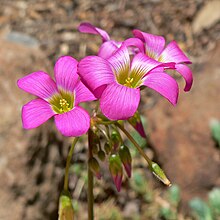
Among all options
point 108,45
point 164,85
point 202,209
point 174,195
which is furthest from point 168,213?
point 164,85

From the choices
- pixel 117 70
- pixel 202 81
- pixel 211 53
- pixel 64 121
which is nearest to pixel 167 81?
pixel 117 70

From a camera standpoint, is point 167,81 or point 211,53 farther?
point 211,53

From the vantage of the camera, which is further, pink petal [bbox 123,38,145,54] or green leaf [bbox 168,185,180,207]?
green leaf [bbox 168,185,180,207]

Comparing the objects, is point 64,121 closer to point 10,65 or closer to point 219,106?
point 10,65

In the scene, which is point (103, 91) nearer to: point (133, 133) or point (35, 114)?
point (35, 114)

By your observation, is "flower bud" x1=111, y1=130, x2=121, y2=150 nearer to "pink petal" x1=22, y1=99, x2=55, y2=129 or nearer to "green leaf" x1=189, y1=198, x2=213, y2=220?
"pink petal" x1=22, y1=99, x2=55, y2=129

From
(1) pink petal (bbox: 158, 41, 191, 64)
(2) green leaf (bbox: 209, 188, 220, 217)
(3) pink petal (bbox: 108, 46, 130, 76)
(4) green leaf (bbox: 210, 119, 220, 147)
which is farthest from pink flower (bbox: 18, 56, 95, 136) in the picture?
(4) green leaf (bbox: 210, 119, 220, 147)
